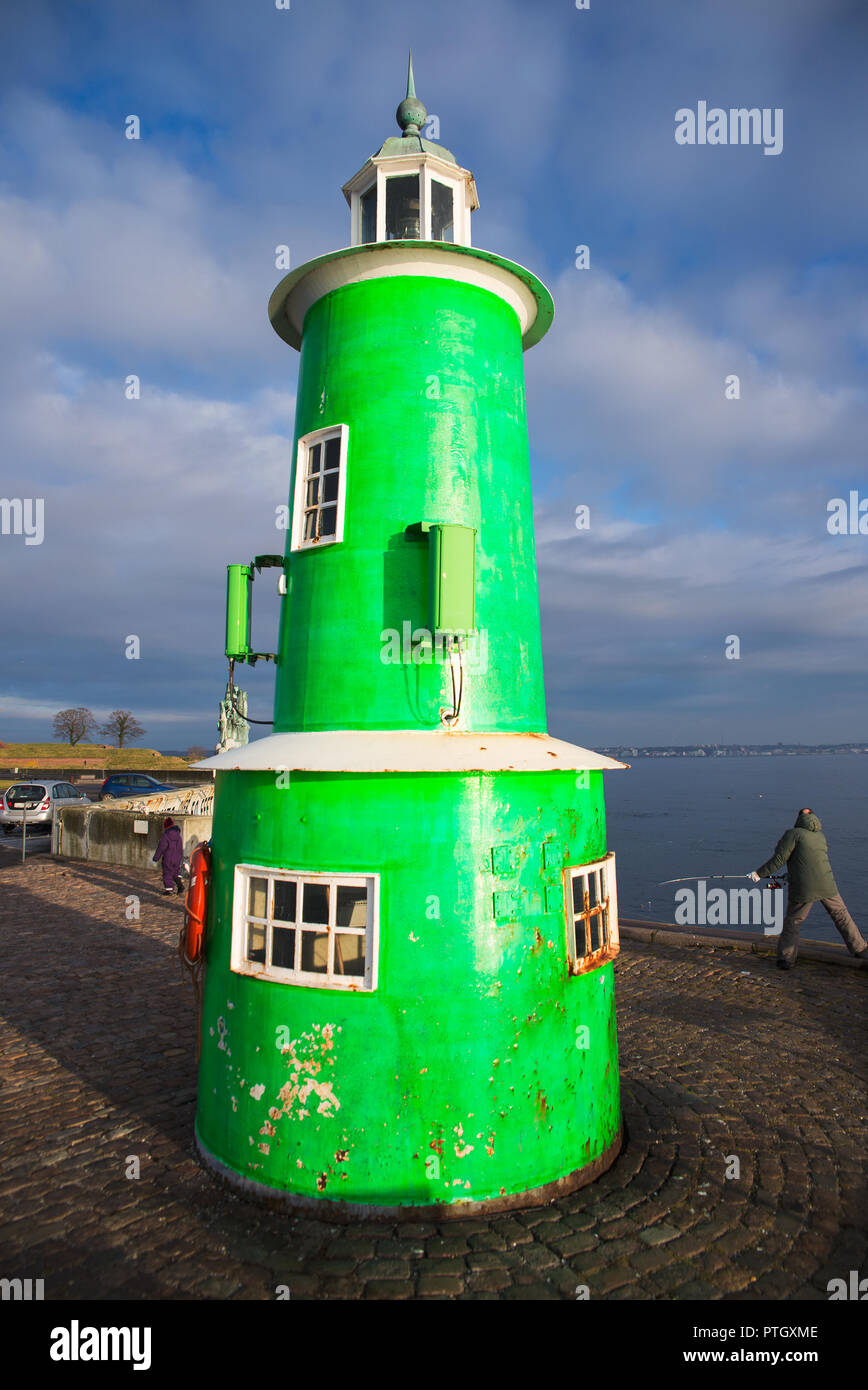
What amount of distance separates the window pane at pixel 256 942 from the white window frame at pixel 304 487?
319cm

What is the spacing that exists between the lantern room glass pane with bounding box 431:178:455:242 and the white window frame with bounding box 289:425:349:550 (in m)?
2.27

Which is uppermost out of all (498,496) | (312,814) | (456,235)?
(456,235)

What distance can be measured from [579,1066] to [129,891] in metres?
15.3

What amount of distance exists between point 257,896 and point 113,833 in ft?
59.5

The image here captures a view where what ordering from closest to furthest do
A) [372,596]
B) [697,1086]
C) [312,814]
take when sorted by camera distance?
[312,814], [372,596], [697,1086]

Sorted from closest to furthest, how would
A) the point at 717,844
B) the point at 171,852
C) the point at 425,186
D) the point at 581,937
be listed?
the point at 581,937 < the point at 425,186 < the point at 171,852 < the point at 717,844

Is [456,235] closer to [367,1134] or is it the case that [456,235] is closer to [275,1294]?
[367,1134]

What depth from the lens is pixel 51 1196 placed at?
5953 millimetres

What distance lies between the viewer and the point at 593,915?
21.3 feet

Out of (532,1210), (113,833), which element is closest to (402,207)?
(532,1210)

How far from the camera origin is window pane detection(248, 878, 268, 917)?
6.10 m

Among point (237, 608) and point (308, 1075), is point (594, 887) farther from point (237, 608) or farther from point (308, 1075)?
point (237, 608)

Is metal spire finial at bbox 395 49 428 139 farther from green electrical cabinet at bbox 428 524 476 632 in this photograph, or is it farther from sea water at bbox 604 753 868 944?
sea water at bbox 604 753 868 944

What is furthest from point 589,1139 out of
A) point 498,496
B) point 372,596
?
point 498,496
